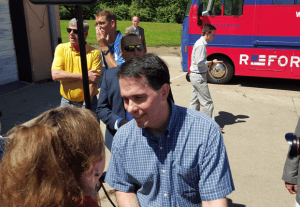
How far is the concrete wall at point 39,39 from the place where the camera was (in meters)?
8.68

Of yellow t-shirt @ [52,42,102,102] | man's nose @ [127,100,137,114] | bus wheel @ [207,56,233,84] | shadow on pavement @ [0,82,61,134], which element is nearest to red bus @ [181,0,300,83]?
bus wheel @ [207,56,233,84]

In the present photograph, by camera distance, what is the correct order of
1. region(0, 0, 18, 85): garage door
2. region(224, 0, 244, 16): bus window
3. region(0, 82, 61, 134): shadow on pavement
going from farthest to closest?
region(224, 0, 244, 16): bus window
region(0, 0, 18, 85): garage door
region(0, 82, 61, 134): shadow on pavement

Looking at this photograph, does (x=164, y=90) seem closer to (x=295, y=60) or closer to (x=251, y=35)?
(x=251, y=35)

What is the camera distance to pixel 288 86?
9.72 metres

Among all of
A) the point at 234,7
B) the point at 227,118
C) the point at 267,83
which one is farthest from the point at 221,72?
the point at 227,118

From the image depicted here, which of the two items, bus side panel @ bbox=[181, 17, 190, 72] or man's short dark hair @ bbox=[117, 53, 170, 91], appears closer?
man's short dark hair @ bbox=[117, 53, 170, 91]

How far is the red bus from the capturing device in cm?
851

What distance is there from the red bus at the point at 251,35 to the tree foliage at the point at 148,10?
4859cm

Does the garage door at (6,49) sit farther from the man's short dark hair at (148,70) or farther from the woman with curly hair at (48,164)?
the woman with curly hair at (48,164)

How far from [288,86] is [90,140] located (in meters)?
9.78

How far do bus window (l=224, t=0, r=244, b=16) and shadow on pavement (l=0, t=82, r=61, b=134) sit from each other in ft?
18.8

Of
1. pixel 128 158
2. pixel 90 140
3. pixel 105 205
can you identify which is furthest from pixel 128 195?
pixel 105 205

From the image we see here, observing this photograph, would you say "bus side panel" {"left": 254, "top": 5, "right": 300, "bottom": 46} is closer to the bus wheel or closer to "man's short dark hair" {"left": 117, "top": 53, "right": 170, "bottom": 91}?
the bus wheel

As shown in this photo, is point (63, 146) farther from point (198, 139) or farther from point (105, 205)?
point (105, 205)
